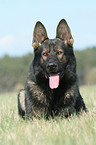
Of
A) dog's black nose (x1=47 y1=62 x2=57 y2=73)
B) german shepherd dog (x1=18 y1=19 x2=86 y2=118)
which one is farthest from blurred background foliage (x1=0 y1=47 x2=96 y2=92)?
dog's black nose (x1=47 y1=62 x2=57 y2=73)

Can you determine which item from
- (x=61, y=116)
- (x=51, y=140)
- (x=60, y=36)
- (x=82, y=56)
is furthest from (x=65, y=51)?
(x=82, y=56)

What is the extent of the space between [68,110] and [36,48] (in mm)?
1500

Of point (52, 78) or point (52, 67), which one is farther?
point (52, 78)

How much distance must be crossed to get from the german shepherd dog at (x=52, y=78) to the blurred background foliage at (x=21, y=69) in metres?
31.5

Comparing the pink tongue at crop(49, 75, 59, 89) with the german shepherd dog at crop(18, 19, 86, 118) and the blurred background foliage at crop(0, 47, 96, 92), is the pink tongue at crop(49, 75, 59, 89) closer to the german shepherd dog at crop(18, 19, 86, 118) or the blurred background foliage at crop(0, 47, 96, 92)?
the german shepherd dog at crop(18, 19, 86, 118)

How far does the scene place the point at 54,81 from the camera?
486cm

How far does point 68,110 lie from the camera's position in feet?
16.4

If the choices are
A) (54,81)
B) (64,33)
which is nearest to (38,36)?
(64,33)

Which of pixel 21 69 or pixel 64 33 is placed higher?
pixel 64 33

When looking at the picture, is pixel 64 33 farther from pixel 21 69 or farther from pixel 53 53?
pixel 21 69

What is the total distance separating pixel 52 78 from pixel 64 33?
1079 mm

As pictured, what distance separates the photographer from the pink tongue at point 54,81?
4.82m

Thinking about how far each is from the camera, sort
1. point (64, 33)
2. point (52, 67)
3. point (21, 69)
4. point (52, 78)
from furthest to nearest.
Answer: point (21, 69)
point (64, 33)
point (52, 78)
point (52, 67)

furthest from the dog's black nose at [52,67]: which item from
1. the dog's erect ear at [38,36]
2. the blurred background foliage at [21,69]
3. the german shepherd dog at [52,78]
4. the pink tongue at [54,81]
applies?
the blurred background foliage at [21,69]
